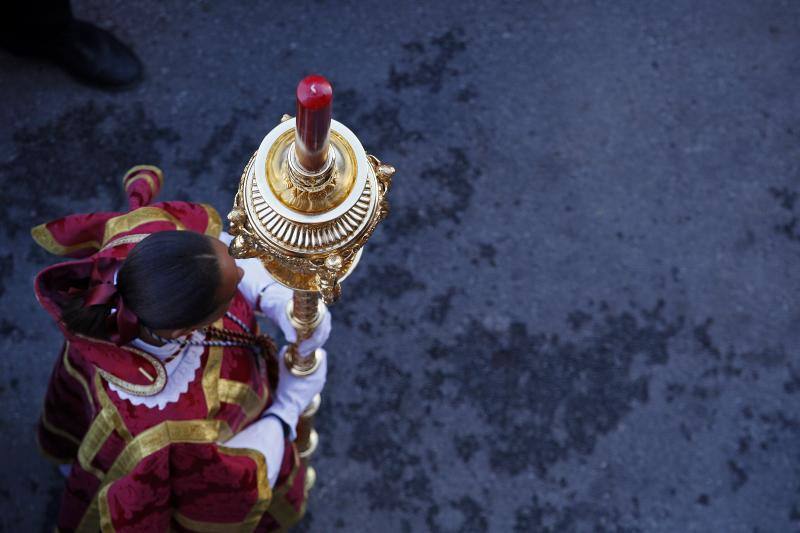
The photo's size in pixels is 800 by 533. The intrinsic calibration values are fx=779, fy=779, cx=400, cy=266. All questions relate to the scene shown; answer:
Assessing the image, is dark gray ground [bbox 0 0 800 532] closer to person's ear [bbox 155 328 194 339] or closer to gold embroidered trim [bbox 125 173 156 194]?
gold embroidered trim [bbox 125 173 156 194]

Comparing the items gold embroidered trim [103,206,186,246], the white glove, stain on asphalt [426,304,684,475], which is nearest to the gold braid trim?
the white glove

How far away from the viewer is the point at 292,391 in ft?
5.58

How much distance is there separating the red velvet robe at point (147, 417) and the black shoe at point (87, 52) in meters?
1.19

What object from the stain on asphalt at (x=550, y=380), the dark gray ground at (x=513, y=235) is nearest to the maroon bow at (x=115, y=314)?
the dark gray ground at (x=513, y=235)

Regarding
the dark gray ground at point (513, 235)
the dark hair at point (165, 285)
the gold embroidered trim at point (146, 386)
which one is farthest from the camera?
the dark gray ground at point (513, 235)

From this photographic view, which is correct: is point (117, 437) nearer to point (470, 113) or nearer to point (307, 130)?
point (307, 130)

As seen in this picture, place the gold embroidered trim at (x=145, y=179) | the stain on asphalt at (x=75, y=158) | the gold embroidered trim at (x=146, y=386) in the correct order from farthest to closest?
the stain on asphalt at (x=75, y=158), the gold embroidered trim at (x=145, y=179), the gold embroidered trim at (x=146, y=386)

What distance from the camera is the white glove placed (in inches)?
66.6

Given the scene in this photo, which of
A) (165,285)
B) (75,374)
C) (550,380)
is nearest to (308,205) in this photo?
(165,285)

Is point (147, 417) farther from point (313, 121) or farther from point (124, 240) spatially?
point (313, 121)

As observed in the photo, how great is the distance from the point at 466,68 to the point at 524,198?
559 mm

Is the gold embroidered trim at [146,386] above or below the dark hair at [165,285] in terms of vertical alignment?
below

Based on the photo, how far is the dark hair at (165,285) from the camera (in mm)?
1218

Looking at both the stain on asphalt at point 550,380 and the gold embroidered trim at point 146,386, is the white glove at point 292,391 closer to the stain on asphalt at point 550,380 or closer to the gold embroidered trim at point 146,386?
the gold embroidered trim at point 146,386
